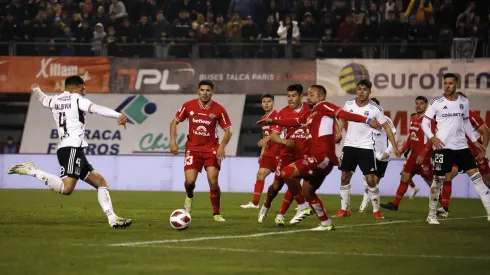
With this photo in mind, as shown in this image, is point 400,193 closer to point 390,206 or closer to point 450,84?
point 390,206

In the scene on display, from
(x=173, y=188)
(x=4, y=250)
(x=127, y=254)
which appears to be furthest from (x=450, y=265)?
(x=173, y=188)

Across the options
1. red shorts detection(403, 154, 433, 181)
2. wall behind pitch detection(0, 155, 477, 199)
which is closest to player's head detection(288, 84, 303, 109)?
red shorts detection(403, 154, 433, 181)

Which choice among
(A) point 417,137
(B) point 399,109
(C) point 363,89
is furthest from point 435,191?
(B) point 399,109

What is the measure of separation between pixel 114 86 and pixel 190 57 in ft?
8.64

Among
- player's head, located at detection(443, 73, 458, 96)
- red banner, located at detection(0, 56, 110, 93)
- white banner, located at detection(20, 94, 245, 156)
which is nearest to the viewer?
player's head, located at detection(443, 73, 458, 96)

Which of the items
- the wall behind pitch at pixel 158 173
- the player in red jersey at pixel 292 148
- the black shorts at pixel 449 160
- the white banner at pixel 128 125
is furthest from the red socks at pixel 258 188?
the white banner at pixel 128 125

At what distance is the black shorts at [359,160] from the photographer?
1700cm

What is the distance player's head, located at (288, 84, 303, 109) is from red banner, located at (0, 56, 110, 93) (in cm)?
1490

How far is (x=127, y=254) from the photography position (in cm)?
1032

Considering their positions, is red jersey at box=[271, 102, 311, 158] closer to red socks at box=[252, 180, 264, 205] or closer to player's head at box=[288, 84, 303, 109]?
player's head at box=[288, 84, 303, 109]

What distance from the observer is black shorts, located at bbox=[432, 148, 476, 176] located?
1534cm

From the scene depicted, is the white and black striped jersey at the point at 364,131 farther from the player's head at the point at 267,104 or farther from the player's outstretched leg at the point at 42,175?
the player's outstretched leg at the point at 42,175

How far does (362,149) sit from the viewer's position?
17.2m

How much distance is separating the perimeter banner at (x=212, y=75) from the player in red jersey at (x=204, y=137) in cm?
1363
